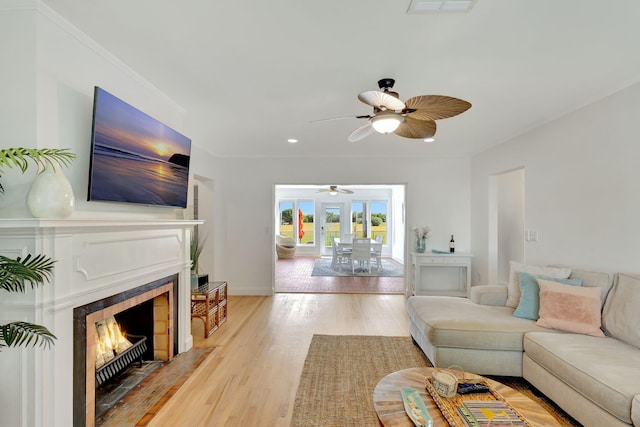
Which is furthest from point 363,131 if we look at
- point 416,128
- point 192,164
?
point 192,164

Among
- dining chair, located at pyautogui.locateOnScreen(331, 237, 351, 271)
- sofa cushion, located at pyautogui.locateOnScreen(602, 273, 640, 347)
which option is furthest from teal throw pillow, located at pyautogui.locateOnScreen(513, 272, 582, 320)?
dining chair, located at pyautogui.locateOnScreen(331, 237, 351, 271)

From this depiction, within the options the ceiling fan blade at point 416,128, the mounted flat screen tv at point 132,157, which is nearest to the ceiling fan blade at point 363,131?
the ceiling fan blade at point 416,128

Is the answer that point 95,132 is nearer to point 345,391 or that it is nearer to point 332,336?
point 345,391

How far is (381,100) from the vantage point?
6.38 feet

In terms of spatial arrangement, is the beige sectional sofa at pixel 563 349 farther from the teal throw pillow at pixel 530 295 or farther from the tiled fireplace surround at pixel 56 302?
the tiled fireplace surround at pixel 56 302

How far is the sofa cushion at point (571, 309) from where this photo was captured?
7.92 ft

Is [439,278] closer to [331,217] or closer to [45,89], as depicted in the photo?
[45,89]

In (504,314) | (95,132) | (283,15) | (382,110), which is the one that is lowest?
(504,314)

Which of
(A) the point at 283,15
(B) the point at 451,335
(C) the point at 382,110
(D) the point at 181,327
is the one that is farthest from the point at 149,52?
(B) the point at 451,335

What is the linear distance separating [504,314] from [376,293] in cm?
288

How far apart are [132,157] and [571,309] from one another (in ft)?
11.7

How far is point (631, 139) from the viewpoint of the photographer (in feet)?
8.16

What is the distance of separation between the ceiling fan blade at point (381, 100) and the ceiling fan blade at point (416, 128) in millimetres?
273

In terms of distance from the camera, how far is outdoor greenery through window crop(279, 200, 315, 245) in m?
10.8
